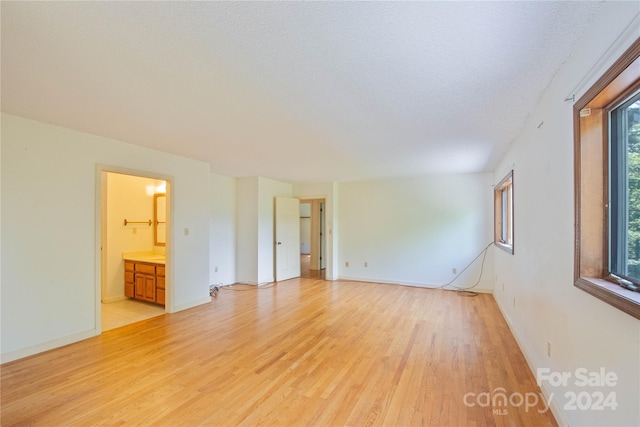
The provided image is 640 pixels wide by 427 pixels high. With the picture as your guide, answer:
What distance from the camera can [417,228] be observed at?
5836mm

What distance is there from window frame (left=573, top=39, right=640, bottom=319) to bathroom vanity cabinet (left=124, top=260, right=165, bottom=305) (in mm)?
4735

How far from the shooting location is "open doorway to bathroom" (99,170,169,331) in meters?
4.31

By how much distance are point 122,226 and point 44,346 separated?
2546 mm

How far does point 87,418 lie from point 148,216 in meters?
4.14

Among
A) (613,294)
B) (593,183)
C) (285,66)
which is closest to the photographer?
(613,294)

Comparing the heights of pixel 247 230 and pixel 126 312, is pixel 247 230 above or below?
above

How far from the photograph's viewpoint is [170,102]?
231cm

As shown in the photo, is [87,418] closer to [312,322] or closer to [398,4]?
[312,322]

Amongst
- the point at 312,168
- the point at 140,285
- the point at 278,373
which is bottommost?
the point at 278,373

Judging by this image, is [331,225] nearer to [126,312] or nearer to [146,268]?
[146,268]

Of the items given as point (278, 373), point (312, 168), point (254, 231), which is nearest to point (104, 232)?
point (254, 231)

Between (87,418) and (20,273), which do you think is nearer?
(87,418)

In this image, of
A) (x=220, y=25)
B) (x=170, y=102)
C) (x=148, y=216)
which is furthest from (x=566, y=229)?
(x=148, y=216)

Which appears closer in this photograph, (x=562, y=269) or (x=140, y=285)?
(x=562, y=269)
